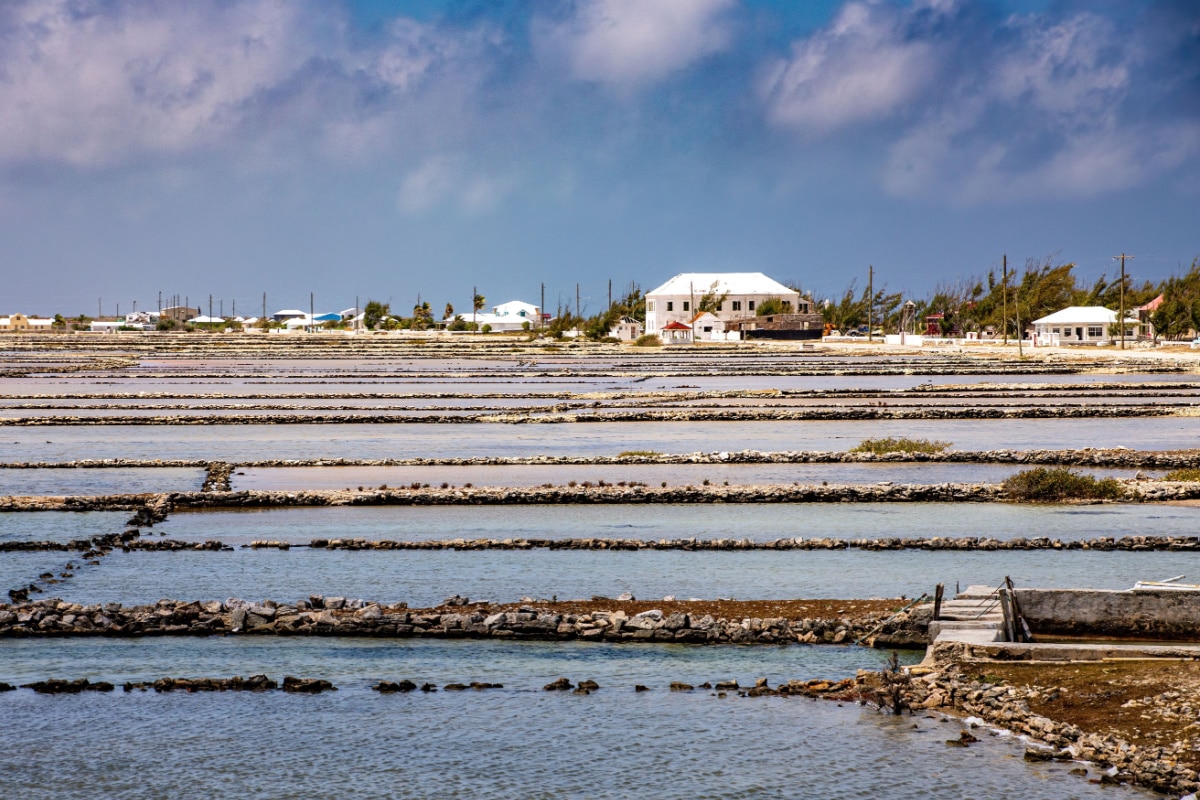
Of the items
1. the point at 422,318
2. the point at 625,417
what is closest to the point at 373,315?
the point at 422,318

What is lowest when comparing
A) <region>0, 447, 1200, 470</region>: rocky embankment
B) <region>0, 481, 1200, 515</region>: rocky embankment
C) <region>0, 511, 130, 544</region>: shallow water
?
<region>0, 511, 130, 544</region>: shallow water

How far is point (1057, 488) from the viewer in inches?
1030

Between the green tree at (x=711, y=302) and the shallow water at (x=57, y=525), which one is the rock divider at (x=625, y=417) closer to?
the shallow water at (x=57, y=525)

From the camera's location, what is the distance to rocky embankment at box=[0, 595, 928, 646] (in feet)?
50.0

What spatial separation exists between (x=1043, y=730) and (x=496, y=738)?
4595 mm

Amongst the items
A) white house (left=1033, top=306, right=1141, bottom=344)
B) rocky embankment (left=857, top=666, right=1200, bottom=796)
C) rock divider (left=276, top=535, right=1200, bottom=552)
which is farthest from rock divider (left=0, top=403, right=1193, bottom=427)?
white house (left=1033, top=306, right=1141, bottom=344)

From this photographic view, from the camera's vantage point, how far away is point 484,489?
88.7 feet

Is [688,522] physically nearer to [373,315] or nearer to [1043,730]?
[1043,730]

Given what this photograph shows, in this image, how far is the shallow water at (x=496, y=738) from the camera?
37.5 ft

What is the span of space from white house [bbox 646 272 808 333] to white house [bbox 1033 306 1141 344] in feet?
139

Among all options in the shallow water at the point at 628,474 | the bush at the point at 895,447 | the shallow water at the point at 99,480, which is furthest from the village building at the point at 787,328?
the shallow water at the point at 99,480

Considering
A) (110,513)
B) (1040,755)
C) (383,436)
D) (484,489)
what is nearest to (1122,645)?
(1040,755)

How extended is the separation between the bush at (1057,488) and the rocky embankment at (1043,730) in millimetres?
13398

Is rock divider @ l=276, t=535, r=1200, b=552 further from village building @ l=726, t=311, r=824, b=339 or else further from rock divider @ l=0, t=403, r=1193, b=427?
village building @ l=726, t=311, r=824, b=339
